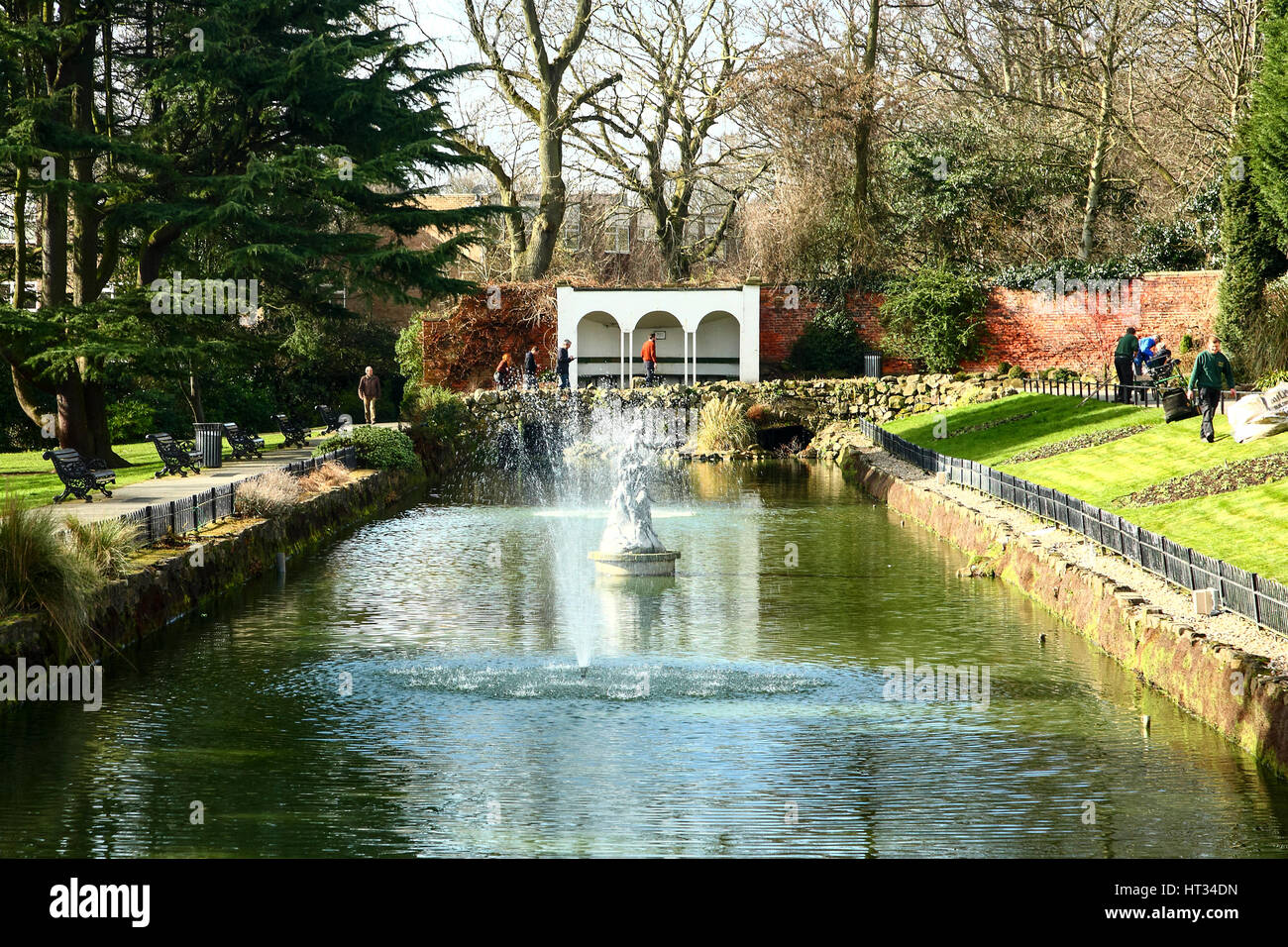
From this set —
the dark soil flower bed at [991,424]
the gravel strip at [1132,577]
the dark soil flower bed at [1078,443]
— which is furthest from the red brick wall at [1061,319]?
the gravel strip at [1132,577]

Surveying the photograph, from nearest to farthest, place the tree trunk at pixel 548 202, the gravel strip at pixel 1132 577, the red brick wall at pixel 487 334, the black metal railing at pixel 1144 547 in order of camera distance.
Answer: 1. the gravel strip at pixel 1132 577
2. the black metal railing at pixel 1144 547
3. the red brick wall at pixel 487 334
4. the tree trunk at pixel 548 202

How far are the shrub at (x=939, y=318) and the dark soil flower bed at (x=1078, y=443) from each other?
46.4 ft

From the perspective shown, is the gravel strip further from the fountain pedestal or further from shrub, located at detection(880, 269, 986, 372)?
shrub, located at detection(880, 269, 986, 372)

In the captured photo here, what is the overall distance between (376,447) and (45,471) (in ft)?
18.9

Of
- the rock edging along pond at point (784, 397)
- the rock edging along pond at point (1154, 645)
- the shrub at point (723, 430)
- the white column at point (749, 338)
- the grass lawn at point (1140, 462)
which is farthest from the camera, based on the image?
the white column at point (749, 338)

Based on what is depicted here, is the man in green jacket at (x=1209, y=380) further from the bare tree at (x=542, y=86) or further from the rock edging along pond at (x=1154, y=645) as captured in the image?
the bare tree at (x=542, y=86)

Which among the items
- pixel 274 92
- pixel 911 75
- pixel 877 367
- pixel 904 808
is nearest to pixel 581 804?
pixel 904 808

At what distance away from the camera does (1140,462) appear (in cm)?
2003

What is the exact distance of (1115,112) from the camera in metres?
38.2

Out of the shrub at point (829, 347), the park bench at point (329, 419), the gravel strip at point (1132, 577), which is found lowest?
the gravel strip at point (1132, 577)

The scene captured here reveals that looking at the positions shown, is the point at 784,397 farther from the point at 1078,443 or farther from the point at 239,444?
the point at 239,444

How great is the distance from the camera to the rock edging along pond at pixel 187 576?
37.3 ft

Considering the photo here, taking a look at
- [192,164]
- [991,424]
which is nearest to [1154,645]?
[991,424]

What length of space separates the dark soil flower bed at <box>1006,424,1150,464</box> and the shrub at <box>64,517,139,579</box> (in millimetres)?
15445
